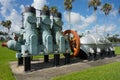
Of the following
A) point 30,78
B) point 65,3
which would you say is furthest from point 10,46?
point 65,3

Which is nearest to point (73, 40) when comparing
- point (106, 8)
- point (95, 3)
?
point (95, 3)

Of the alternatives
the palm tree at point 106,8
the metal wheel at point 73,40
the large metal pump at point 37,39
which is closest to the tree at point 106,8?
the palm tree at point 106,8

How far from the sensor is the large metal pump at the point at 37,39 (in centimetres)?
1481

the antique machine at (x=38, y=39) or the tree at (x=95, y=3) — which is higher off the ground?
the tree at (x=95, y=3)

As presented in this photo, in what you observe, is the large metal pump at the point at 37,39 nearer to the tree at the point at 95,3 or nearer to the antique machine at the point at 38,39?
the antique machine at the point at 38,39

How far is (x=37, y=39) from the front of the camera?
50.4 ft

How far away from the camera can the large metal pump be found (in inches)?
583

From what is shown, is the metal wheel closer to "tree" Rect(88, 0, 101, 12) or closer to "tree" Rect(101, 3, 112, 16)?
"tree" Rect(88, 0, 101, 12)

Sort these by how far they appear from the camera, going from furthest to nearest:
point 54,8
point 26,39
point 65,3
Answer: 1. point 54,8
2. point 65,3
3. point 26,39

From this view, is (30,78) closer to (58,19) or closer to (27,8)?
(27,8)

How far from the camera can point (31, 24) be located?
15383mm

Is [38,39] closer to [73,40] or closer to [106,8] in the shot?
[73,40]

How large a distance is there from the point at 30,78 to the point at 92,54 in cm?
1079

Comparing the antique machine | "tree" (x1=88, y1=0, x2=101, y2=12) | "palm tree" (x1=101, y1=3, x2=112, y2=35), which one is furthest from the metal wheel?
"palm tree" (x1=101, y1=3, x2=112, y2=35)
